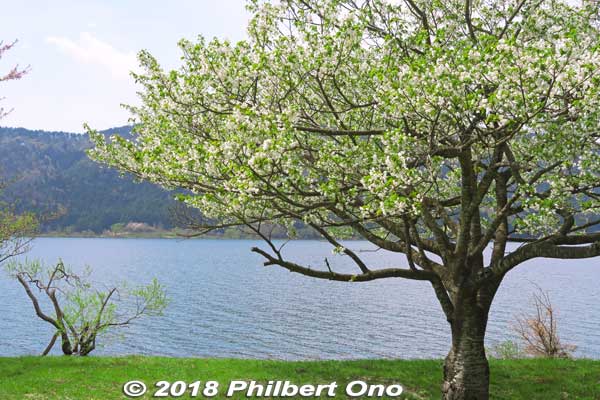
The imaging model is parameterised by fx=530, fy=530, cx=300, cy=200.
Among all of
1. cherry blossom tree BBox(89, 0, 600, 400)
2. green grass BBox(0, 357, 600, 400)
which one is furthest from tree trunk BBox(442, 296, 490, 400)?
green grass BBox(0, 357, 600, 400)

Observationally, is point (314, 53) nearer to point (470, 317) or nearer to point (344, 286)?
point (470, 317)

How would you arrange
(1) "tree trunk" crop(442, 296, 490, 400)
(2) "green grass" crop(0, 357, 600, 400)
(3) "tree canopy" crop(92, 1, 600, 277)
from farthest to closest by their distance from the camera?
(2) "green grass" crop(0, 357, 600, 400) → (1) "tree trunk" crop(442, 296, 490, 400) → (3) "tree canopy" crop(92, 1, 600, 277)

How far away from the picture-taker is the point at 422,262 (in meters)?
15.6

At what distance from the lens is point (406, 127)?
41.9 feet

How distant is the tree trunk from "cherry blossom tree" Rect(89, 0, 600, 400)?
0.12 ft

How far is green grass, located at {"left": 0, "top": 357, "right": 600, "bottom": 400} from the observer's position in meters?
16.9

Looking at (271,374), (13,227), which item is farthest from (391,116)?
(13,227)

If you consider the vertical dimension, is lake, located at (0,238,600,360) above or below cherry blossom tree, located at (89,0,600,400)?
below

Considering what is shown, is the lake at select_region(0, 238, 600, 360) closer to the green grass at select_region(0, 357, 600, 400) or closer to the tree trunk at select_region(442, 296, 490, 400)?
the green grass at select_region(0, 357, 600, 400)

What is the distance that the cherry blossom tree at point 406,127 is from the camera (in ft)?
34.2

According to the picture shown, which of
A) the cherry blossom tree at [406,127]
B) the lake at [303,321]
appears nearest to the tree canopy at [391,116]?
the cherry blossom tree at [406,127]

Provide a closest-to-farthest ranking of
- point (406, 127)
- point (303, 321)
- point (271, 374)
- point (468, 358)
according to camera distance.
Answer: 1. point (406, 127)
2. point (468, 358)
3. point (271, 374)
4. point (303, 321)

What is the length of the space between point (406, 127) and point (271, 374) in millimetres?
10506

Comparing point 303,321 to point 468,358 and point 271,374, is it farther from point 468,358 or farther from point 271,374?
point 468,358
